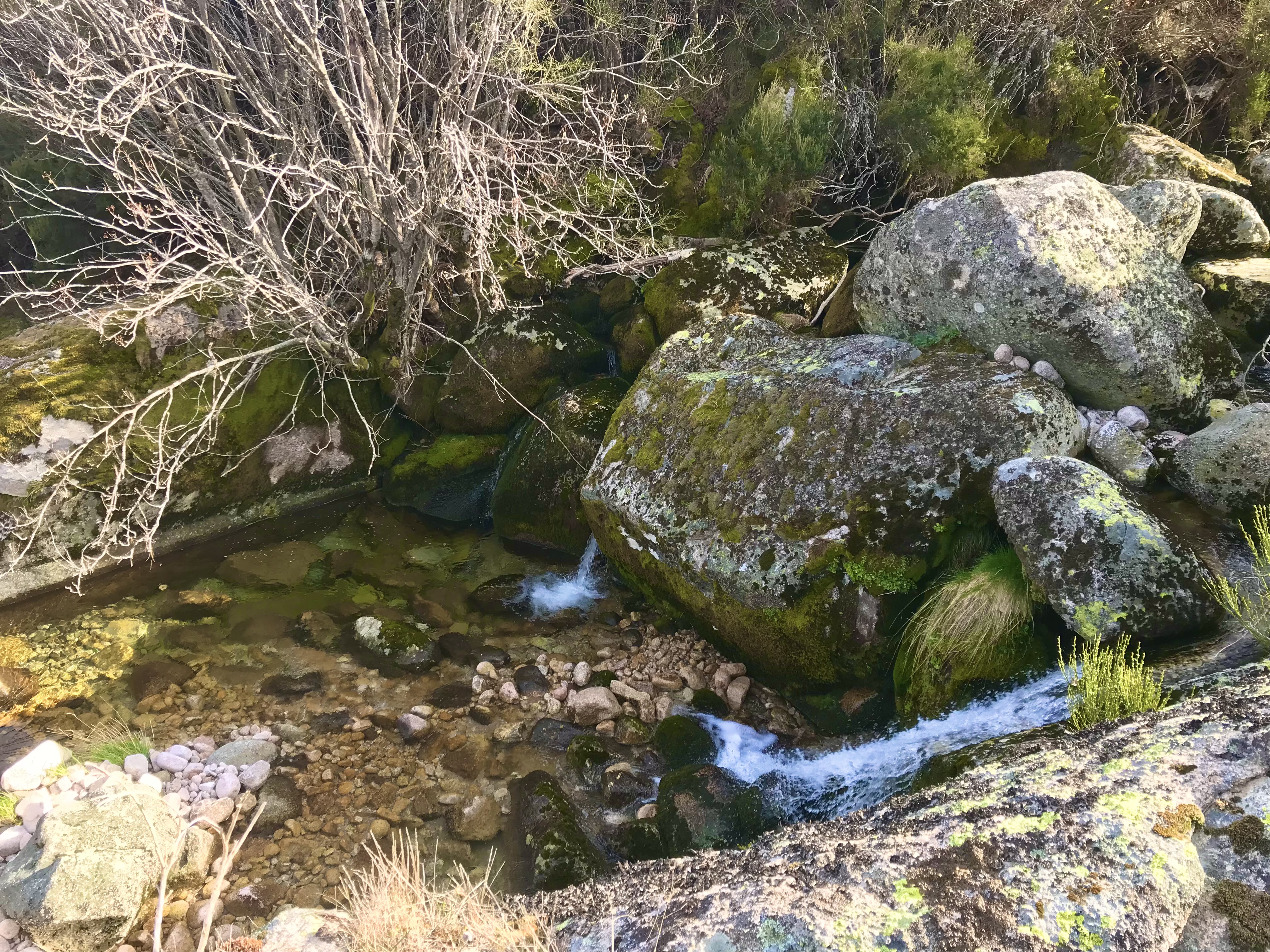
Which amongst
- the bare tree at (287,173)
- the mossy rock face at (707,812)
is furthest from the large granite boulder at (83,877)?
the mossy rock face at (707,812)

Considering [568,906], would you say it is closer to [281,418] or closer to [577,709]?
[577,709]

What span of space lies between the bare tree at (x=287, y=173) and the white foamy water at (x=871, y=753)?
12.9ft

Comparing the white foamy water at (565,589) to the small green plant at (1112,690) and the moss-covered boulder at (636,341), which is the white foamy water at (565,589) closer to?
the moss-covered boulder at (636,341)

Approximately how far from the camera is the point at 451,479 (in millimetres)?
6859

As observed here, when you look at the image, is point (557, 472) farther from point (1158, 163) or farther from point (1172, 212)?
point (1158, 163)

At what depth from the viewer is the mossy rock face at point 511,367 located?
684 cm

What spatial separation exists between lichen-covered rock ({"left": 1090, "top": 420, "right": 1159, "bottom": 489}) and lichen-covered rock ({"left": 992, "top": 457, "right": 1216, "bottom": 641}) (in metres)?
0.77

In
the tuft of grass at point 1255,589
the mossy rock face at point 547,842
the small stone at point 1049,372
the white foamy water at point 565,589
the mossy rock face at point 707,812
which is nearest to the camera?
the tuft of grass at point 1255,589

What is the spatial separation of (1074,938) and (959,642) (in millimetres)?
1971

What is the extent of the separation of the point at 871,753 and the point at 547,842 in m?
1.77

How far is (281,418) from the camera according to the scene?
261 inches

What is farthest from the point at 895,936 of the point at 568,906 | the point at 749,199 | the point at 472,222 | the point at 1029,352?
the point at 749,199

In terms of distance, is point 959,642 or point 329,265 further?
point 329,265

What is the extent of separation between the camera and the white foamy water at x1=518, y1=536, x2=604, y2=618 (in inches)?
224
